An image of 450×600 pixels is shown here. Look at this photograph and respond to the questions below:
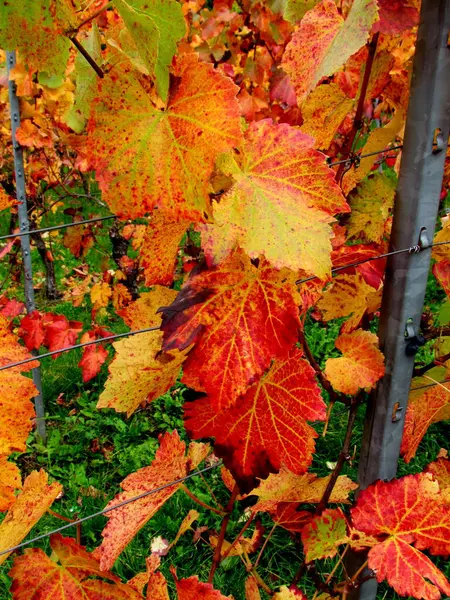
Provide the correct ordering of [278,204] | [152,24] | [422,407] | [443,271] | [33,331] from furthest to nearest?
[33,331], [422,407], [443,271], [278,204], [152,24]

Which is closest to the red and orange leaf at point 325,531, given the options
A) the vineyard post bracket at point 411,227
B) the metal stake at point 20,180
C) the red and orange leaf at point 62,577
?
the vineyard post bracket at point 411,227

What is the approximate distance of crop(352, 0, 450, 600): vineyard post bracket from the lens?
34.6 inches

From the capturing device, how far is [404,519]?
37.0 inches

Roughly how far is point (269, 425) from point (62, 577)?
0.46 metres

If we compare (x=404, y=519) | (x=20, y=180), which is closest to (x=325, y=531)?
(x=404, y=519)

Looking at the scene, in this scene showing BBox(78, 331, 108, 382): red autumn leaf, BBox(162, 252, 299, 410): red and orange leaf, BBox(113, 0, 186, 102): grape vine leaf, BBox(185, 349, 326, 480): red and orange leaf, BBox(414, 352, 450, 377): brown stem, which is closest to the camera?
BBox(113, 0, 186, 102): grape vine leaf

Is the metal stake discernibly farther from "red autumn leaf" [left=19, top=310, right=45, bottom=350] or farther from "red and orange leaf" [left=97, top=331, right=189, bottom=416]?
"red and orange leaf" [left=97, top=331, right=189, bottom=416]

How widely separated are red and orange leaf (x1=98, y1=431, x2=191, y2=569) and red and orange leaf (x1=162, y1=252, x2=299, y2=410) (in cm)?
34

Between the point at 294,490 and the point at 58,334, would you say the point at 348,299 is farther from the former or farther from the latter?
the point at 58,334

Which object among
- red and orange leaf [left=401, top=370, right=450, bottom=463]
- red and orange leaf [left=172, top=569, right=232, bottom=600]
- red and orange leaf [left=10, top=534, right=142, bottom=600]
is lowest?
red and orange leaf [left=10, top=534, right=142, bottom=600]

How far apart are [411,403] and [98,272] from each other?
343cm

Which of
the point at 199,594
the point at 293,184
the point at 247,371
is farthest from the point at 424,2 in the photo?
the point at 199,594

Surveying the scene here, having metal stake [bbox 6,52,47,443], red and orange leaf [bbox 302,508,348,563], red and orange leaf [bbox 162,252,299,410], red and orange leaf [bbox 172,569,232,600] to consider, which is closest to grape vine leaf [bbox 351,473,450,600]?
red and orange leaf [bbox 302,508,348,563]

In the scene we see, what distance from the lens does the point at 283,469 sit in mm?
1213
